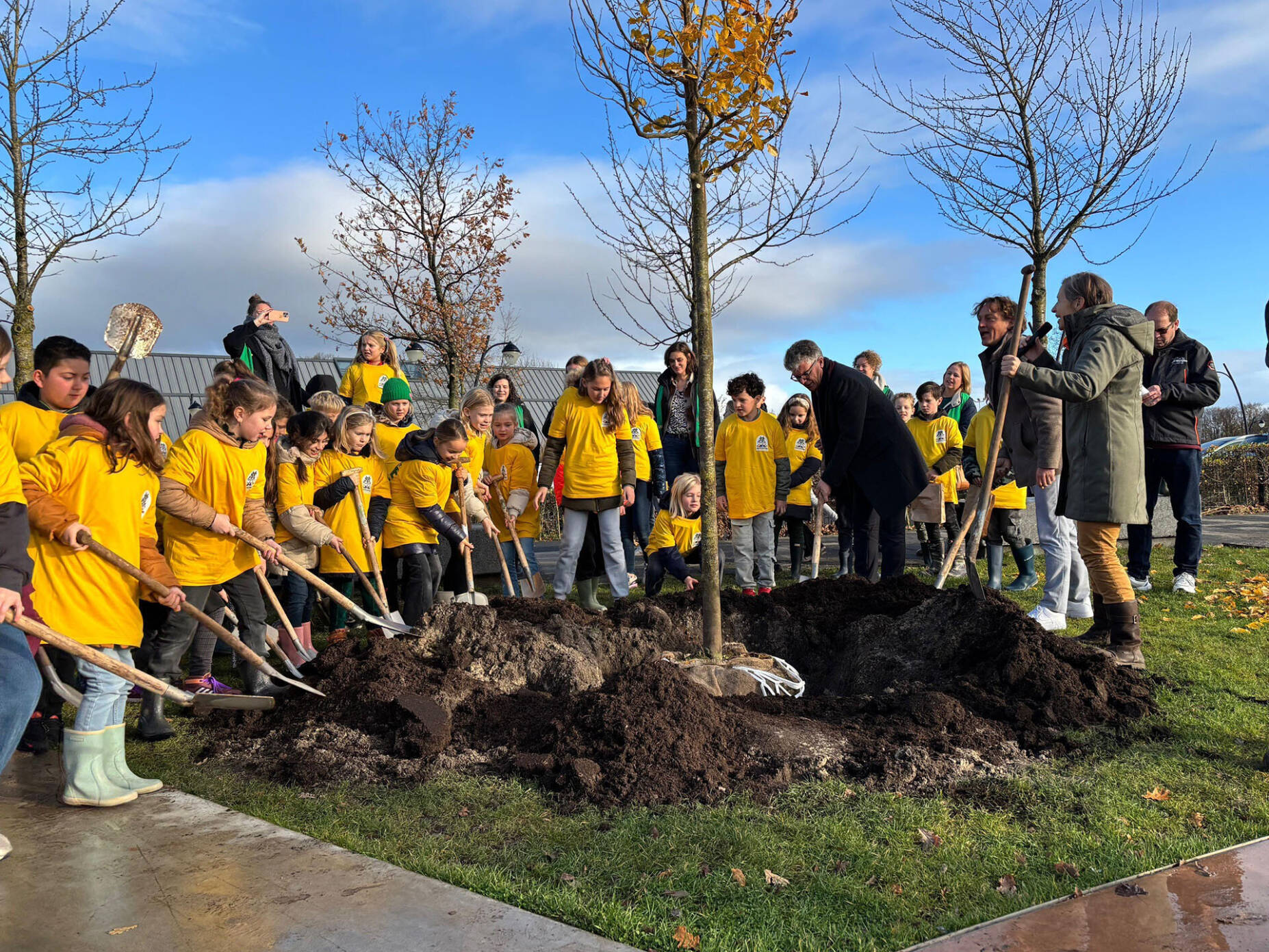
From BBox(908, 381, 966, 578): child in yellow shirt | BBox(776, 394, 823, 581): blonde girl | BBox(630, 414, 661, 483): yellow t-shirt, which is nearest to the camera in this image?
BBox(630, 414, 661, 483): yellow t-shirt

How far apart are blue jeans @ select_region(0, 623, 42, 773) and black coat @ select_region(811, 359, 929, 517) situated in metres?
5.31

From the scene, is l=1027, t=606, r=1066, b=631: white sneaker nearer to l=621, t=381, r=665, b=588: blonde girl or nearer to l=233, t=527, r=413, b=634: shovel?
l=621, t=381, r=665, b=588: blonde girl

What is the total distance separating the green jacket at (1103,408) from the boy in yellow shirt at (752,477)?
10.3 feet

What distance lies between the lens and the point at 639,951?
2625mm

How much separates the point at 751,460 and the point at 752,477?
0.16m

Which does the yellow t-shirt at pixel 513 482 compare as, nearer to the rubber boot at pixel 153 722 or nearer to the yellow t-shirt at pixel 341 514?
the yellow t-shirt at pixel 341 514

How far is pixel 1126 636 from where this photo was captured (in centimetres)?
566

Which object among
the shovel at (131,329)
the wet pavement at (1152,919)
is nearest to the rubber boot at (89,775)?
the wet pavement at (1152,919)

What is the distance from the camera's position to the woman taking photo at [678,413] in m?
9.66

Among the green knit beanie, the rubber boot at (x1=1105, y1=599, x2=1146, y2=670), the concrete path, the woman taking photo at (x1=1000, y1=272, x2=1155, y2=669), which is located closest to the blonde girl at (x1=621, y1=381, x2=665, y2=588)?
the green knit beanie

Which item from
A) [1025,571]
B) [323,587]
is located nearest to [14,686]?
[323,587]

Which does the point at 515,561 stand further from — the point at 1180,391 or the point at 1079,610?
the point at 1180,391

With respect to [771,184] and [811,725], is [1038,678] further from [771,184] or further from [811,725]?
[771,184]

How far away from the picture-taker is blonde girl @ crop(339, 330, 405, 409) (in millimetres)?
9094
